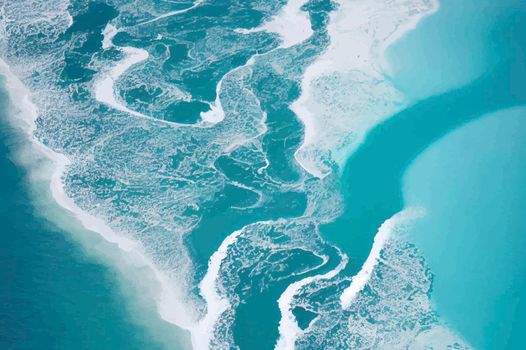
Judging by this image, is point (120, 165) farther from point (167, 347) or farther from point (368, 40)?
point (368, 40)

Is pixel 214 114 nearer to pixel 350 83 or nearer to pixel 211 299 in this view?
pixel 350 83

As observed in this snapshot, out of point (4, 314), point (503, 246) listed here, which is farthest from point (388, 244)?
point (4, 314)

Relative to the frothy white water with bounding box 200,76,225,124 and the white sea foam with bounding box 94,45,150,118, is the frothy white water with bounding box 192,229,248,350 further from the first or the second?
the white sea foam with bounding box 94,45,150,118

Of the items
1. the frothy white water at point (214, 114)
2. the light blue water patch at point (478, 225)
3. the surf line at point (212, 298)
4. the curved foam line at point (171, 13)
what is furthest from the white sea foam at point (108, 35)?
the light blue water patch at point (478, 225)

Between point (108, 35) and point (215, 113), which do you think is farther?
point (108, 35)

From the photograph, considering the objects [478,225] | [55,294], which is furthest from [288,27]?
[55,294]

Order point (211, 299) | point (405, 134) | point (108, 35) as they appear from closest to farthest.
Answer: point (211, 299), point (405, 134), point (108, 35)
